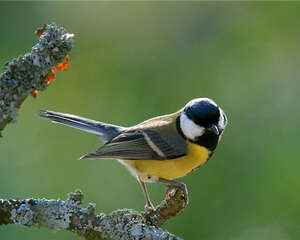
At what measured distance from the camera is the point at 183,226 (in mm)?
3381

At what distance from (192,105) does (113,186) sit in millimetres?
877

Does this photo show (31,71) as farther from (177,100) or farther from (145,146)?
(177,100)

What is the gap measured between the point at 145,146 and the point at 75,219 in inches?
53.8

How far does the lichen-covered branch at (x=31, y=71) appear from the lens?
193 centimetres

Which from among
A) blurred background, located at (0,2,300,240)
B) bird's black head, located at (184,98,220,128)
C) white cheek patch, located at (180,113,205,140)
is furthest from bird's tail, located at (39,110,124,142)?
bird's black head, located at (184,98,220,128)

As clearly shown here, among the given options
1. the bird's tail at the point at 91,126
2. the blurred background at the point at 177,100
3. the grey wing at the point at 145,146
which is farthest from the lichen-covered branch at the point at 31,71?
the blurred background at the point at 177,100

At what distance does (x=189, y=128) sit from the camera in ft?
11.0

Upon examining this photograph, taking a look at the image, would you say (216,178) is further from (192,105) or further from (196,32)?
(196,32)

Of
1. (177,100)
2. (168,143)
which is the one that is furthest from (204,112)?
(177,100)

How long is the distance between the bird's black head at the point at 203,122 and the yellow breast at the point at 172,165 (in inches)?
2.1

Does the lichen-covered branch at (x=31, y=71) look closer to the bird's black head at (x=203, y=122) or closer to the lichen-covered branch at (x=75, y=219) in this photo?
the lichen-covered branch at (x=75, y=219)

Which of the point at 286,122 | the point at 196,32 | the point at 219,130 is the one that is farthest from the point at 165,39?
the point at 219,130

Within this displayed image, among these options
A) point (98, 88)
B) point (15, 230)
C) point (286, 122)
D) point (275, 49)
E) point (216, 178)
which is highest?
point (275, 49)

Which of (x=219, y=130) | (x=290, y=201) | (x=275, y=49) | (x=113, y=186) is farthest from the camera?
(x=275, y=49)
